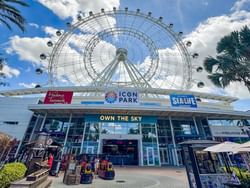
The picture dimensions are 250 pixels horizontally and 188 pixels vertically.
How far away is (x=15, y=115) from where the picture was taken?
2375 cm

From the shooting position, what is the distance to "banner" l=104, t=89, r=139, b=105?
22.2 m

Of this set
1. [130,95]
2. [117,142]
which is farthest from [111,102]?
[117,142]

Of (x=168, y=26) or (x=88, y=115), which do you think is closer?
(x=88, y=115)

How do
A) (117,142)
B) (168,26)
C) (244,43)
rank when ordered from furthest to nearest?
(168,26), (117,142), (244,43)

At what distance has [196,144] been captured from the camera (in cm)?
759

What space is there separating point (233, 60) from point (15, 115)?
26.4 meters

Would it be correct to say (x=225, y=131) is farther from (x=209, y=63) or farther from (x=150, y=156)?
(x=209, y=63)

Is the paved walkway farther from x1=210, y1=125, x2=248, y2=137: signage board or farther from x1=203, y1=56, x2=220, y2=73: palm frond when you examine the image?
x1=210, y1=125, x2=248, y2=137: signage board

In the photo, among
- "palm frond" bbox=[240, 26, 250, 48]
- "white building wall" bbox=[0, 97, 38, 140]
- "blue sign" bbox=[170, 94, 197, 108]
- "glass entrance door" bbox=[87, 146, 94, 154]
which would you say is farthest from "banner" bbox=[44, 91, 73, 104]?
"palm frond" bbox=[240, 26, 250, 48]

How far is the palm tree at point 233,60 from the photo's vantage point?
10.9 meters

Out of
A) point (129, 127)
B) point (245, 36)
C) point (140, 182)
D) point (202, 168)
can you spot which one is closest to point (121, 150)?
point (129, 127)

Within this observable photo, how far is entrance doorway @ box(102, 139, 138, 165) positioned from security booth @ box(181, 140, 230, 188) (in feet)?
53.8

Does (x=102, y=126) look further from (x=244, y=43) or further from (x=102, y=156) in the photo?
(x=244, y=43)

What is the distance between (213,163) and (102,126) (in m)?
15.7
